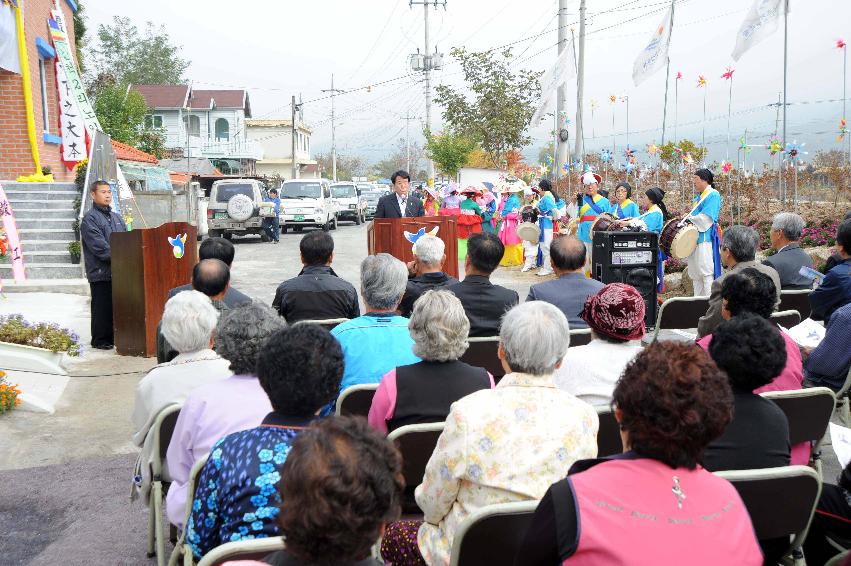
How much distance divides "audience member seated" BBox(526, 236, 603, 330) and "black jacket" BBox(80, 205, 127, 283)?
5129 mm

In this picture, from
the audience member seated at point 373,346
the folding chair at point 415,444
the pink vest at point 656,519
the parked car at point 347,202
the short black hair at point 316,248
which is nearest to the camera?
the pink vest at point 656,519

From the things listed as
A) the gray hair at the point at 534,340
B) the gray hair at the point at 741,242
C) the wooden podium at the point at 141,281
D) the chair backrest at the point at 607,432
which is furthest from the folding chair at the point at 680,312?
the wooden podium at the point at 141,281

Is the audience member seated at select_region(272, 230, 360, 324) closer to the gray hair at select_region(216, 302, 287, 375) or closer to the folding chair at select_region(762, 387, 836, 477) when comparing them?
the gray hair at select_region(216, 302, 287, 375)

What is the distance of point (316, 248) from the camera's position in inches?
239

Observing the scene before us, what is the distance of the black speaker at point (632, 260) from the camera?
30.2 ft

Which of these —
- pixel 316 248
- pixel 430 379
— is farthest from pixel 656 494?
pixel 316 248

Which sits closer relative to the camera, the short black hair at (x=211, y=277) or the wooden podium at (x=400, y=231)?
the short black hair at (x=211, y=277)

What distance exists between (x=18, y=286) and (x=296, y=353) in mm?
11082

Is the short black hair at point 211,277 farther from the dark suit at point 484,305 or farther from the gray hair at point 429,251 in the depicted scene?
the dark suit at point 484,305

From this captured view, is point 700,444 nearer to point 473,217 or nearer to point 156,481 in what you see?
point 156,481

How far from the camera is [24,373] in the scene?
7.46 meters

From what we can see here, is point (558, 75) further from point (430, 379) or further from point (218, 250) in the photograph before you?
point (430, 379)

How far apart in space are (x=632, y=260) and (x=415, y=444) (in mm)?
6737

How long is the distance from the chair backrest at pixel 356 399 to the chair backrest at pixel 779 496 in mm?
1671
